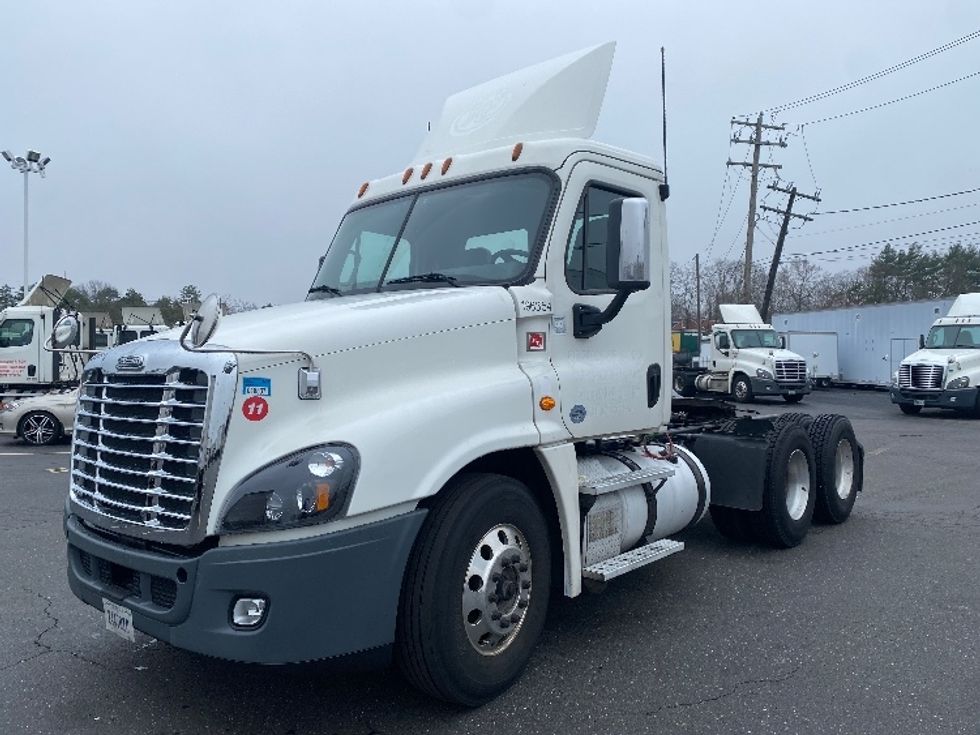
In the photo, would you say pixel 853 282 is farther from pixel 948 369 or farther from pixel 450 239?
pixel 450 239

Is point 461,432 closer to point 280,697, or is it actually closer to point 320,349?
point 320,349

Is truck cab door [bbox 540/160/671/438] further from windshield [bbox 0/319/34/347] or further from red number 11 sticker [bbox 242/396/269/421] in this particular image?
windshield [bbox 0/319/34/347]

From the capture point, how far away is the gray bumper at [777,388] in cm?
2627

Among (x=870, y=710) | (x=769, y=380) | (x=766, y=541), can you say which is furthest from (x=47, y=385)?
(x=769, y=380)

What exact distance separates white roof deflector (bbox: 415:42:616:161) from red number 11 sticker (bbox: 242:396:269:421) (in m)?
2.52

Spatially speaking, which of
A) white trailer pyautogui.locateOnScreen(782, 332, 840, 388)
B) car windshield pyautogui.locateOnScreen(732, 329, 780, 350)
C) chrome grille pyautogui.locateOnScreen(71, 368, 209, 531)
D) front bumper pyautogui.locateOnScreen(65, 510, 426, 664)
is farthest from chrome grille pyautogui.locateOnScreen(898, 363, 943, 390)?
chrome grille pyautogui.locateOnScreen(71, 368, 209, 531)

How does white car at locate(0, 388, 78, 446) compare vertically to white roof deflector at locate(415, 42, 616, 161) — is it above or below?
below

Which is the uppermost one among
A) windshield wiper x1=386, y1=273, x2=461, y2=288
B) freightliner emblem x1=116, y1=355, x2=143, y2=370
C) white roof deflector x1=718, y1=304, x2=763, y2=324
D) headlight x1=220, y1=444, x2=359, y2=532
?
white roof deflector x1=718, y1=304, x2=763, y2=324

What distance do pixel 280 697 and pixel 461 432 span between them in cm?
164

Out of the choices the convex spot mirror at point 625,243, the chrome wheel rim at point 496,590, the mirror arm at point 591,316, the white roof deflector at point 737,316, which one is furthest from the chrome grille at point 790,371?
the chrome wheel rim at point 496,590

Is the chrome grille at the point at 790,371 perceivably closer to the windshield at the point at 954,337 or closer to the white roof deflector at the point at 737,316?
the white roof deflector at the point at 737,316

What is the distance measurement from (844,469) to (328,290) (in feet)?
18.4

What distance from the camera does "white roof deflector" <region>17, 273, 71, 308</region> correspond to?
19.8m

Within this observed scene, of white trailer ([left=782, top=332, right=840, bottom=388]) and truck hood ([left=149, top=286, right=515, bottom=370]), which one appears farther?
white trailer ([left=782, top=332, right=840, bottom=388])
